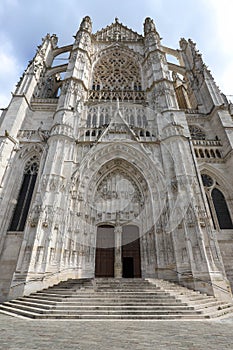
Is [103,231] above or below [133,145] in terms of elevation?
below

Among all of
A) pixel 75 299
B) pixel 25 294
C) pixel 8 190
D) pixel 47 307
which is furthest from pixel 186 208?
pixel 8 190

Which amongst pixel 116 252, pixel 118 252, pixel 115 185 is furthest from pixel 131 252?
pixel 115 185

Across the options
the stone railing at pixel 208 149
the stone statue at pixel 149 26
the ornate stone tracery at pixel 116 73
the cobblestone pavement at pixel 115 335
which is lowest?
the cobblestone pavement at pixel 115 335

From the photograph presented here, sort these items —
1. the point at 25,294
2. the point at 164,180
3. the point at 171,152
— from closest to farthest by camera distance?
the point at 25,294
the point at 164,180
the point at 171,152

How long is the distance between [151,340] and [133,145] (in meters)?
10.3

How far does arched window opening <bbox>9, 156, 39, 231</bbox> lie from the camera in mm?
10179

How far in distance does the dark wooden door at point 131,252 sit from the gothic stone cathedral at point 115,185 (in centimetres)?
5

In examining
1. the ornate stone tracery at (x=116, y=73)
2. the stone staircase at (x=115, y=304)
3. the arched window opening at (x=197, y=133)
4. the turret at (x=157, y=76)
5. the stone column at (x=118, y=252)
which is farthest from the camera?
the ornate stone tracery at (x=116, y=73)

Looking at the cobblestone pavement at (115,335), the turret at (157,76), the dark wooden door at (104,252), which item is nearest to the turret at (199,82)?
the turret at (157,76)

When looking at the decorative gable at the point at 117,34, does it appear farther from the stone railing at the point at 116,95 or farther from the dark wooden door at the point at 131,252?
the dark wooden door at the point at 131,252

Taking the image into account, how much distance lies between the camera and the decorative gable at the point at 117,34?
22.1m

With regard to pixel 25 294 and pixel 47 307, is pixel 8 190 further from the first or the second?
pixel 47 307

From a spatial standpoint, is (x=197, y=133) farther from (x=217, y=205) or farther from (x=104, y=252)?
(x=104, y=252)

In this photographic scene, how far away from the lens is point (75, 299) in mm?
5398
